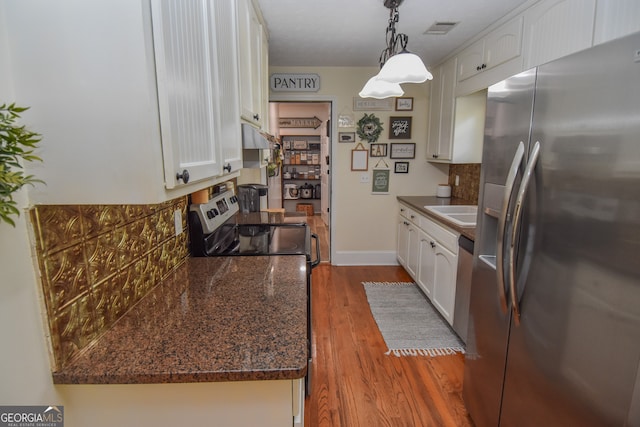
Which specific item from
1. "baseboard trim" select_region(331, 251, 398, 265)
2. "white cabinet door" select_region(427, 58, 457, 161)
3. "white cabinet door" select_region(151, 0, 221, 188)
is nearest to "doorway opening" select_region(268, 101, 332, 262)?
"baseboard trim" select_region(331, 251, 398, 265)

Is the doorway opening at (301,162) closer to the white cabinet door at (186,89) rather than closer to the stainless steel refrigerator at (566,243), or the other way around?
the stainless steel refrigerator at (566,243)

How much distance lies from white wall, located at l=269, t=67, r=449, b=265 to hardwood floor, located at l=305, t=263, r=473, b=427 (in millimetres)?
1258

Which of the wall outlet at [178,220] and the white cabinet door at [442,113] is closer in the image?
the wall outlet at [178,220]

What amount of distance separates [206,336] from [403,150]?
334 centimetres

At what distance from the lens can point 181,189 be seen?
0.82 metres

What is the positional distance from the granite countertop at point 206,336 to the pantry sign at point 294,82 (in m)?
2.73

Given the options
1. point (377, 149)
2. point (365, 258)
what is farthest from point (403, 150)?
point (365, 258)

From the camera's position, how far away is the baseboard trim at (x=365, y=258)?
3.98m

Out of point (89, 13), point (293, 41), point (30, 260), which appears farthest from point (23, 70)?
point (293, 41)

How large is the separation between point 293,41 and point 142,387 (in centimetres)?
269

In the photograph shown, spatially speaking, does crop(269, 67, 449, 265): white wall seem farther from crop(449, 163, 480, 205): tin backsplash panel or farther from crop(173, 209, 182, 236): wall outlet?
crop(173, 209, 182, 236): wall outlet

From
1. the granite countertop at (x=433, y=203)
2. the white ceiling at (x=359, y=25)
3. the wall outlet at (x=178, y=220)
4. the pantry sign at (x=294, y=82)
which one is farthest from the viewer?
the pantry sign at (x=294, y=82)

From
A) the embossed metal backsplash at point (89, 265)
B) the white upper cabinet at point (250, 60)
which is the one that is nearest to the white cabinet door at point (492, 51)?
the white upper cabinet at point (250, 60)

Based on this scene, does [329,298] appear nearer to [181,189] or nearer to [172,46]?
[181,189]
